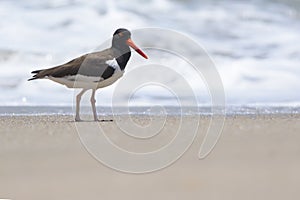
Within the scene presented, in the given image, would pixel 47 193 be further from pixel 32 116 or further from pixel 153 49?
pixel 153 49

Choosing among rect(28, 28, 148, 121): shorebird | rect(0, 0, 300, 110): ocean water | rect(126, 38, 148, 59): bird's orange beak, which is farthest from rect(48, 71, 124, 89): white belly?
rect(0, 0, 300, 110): ocean water

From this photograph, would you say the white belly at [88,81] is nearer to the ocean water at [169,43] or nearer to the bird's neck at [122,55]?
the bird's neck at [122,55]

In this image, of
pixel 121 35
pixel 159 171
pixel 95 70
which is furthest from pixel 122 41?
pixel 159 171

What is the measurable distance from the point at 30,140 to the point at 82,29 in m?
4.64

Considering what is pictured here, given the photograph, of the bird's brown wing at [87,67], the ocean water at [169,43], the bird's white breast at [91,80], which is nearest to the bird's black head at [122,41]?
the bird's brown wing at [87,67]

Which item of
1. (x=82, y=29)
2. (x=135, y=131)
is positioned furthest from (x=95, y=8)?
(x=135, y=131)

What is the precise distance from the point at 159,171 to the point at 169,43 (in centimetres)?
517

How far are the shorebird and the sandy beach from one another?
43cm

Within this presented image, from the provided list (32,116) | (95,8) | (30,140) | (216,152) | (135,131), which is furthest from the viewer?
(95,8)

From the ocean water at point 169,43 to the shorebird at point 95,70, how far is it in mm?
563

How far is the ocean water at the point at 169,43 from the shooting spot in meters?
7.97

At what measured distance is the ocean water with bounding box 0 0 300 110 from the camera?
7.97 m

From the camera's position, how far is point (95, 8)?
35.7ft

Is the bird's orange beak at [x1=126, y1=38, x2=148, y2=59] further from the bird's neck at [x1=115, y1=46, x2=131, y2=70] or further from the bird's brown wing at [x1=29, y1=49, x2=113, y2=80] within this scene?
the bird's brown wing at [x1=29, y1=49, x2=113, y2=80]
